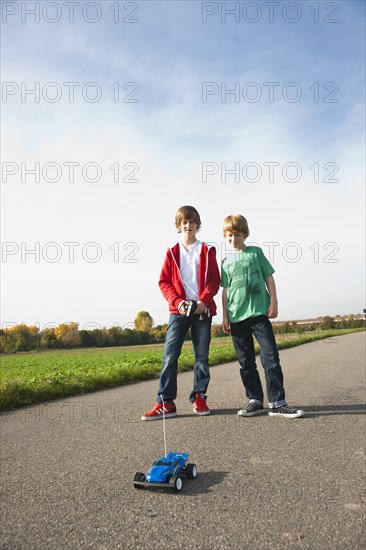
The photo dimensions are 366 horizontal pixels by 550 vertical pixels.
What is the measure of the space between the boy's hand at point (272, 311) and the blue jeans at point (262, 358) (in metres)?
0.06

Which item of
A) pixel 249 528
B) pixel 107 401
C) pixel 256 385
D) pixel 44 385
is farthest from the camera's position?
pixel 44 385

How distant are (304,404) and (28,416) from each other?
3.05 meters

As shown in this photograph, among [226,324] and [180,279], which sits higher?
[180,279]

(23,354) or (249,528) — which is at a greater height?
(249,528)

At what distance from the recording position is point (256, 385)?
4660mm

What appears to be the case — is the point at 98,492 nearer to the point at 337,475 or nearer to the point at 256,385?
the point at 337,475

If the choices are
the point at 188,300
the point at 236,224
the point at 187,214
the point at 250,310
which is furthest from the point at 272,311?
the point at 187,214

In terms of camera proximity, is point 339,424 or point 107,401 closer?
point 339,424

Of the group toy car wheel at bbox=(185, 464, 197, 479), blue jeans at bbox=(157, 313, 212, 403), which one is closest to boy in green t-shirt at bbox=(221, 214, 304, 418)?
blue jeans at bbox=(157, 313, 212, 403)

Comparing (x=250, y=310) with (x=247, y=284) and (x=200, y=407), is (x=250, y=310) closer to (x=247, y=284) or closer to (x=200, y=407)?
(x=247, y=284)

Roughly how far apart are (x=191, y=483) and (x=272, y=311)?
8.09ft

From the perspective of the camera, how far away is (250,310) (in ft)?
15.3

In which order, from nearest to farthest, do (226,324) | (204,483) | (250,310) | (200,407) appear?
1. (204,483)
2. (200,407)
3. (250,310)
4. (226,324)

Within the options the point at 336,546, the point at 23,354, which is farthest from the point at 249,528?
the point at 23,354
